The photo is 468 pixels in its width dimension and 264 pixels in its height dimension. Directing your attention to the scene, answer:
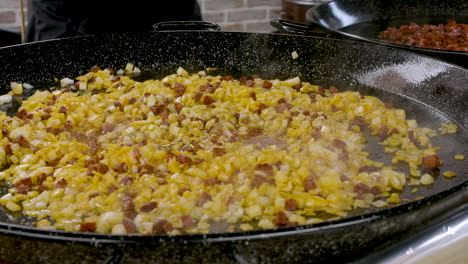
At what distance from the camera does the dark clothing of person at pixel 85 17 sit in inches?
91.6

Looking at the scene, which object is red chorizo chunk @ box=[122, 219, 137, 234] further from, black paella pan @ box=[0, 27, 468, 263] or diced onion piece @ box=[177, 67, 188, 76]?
diced onion piece @ box=[177, 67, 188, 76]

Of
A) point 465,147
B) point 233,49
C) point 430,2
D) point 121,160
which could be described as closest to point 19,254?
point 121,160

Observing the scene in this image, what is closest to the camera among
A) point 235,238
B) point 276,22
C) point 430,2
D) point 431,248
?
point 235,238

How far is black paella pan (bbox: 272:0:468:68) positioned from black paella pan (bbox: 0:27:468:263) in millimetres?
189

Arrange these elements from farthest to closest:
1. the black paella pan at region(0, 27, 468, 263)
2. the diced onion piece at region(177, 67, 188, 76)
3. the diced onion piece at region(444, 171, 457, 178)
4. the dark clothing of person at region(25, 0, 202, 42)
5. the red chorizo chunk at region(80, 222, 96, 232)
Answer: the dark clothing of person at region(25, 0, 202, 42) → the diced onion piece at region(177, 67, 188, 76) → the diced onion piece at region(444, 171, 457, 178) → the red chorizo chunk at region(80, 222, 96, 232) → the black paella pan at region(0, 27, 468, 263)

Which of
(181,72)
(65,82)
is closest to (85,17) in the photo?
(65,82)

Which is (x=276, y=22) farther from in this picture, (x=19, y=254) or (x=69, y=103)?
(x=19, y=254)

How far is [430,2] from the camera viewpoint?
8.98ft

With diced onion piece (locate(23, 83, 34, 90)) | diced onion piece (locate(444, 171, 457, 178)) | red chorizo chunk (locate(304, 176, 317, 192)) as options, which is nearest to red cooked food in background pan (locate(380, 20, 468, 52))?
diced onion piece (locate(444, 171, 457, 178))

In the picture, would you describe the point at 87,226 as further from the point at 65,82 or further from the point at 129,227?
the point at 65,82

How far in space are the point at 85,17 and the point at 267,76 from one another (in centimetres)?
94

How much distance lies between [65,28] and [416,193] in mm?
1756

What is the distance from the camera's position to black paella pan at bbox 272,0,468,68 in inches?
92.4

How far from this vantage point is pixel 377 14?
2613 mm
